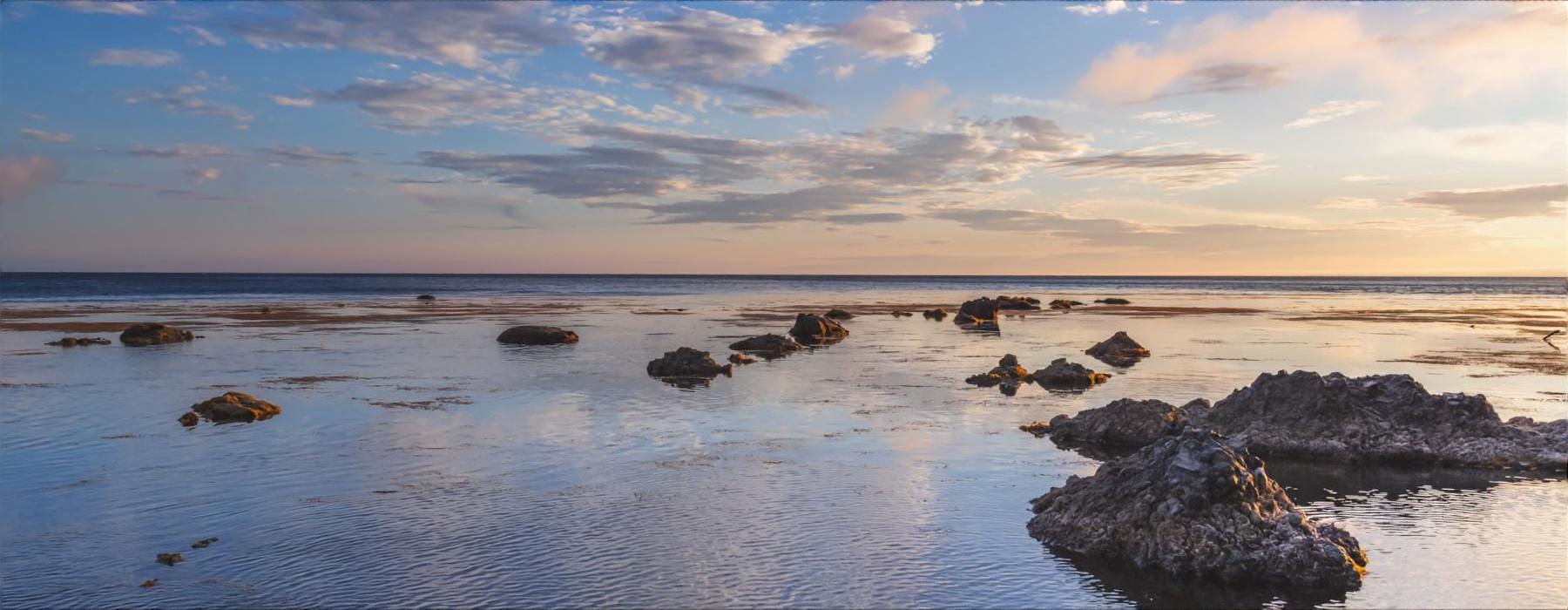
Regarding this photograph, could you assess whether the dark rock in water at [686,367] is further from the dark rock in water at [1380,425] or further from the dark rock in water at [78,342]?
the dark rock in water at [78,342]

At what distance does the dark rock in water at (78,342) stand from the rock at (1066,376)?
140 feet

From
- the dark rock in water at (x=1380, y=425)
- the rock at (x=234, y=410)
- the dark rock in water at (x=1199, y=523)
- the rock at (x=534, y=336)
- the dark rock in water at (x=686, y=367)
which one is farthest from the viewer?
the rock at (x=534, y=336)

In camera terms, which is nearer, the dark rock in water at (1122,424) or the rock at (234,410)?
the dark rock in water at (1122,424)

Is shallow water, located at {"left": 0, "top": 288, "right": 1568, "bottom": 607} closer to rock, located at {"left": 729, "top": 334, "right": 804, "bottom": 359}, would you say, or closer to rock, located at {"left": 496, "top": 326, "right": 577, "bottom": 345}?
rock, located at {"left": 729, "top": 334, "right": 804, "bottom": 359}

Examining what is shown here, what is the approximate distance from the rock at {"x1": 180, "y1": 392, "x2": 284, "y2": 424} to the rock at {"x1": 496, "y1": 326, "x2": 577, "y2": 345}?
21.8 meters

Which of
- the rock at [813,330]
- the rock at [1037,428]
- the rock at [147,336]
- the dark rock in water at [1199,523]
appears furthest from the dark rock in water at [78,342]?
the dark rock in water at [1199,523]

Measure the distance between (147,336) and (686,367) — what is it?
1153 inches

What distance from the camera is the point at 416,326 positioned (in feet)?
199

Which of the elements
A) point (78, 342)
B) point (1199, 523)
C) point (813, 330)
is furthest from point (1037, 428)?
point (78, 342)

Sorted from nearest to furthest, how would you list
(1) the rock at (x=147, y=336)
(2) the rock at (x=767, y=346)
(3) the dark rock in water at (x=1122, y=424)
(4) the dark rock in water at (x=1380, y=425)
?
(4) the dark rock in water at (x=1380, y=425) < (3) the dark rock in water at (x=1122, y=424) < (2) the rock at (x=767, y=346) < (1) the rock at (x=147, y=336)

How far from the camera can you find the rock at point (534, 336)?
46656mm

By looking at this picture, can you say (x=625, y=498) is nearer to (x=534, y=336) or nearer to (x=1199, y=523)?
(x=1199, y=523)

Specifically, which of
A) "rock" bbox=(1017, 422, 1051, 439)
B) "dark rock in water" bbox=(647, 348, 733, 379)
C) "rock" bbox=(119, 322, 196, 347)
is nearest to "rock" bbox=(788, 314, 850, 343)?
"dark rock in water" bbox=(647, 348, 733, 379)

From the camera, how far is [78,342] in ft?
149
